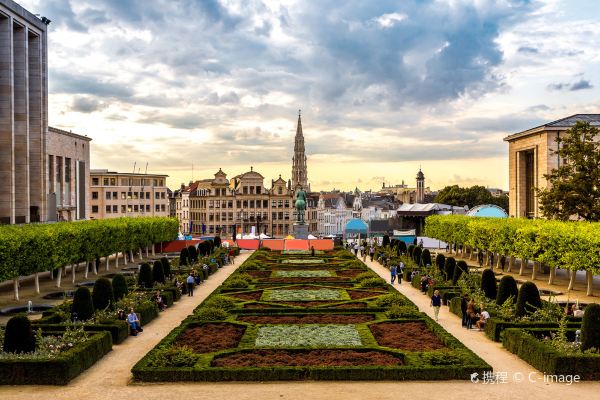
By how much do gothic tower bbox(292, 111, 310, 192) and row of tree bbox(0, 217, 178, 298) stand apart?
383 feet

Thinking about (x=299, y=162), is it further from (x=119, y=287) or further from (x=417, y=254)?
(x=119, y=287)

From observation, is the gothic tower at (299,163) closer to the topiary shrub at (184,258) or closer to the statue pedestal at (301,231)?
the statue pedestal at (301,231)

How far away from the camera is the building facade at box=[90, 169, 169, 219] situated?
14012cm

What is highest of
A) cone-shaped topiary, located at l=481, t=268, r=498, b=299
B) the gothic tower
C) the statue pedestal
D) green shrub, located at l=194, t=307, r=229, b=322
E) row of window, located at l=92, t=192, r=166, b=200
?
the gothic tower

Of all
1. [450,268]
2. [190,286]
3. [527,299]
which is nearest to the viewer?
[527,299]

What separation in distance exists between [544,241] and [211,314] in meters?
28.7

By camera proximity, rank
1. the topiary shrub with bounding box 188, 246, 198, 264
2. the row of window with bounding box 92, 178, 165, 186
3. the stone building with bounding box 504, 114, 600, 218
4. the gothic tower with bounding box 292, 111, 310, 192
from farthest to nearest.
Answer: the gothic tower with bounding box 292, 111, 310, 192, the row of window with bounding box 92, 178, 165, 186, the stone building with bounding box 504, 114, 600, 218, the topiary shrub with bounding box 188, 246, 198, 264

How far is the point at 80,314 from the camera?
30938 millimetres

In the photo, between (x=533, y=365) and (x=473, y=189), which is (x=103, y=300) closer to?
(x=533, y=365)

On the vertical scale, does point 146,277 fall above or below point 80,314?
above

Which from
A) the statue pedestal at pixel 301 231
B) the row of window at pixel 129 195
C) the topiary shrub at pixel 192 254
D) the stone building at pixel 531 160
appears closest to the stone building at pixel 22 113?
the topiary shrub at pixel 192 254

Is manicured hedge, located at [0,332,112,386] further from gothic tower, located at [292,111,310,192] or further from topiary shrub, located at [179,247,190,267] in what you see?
gothic tower, located at [292,111,310,192]

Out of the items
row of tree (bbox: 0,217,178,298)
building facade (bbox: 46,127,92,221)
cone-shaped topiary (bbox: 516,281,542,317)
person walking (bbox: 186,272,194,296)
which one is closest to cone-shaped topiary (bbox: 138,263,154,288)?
person walking (bbox: 186,272,194,296)

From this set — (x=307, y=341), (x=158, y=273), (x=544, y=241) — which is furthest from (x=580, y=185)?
(x=307, y=341)
